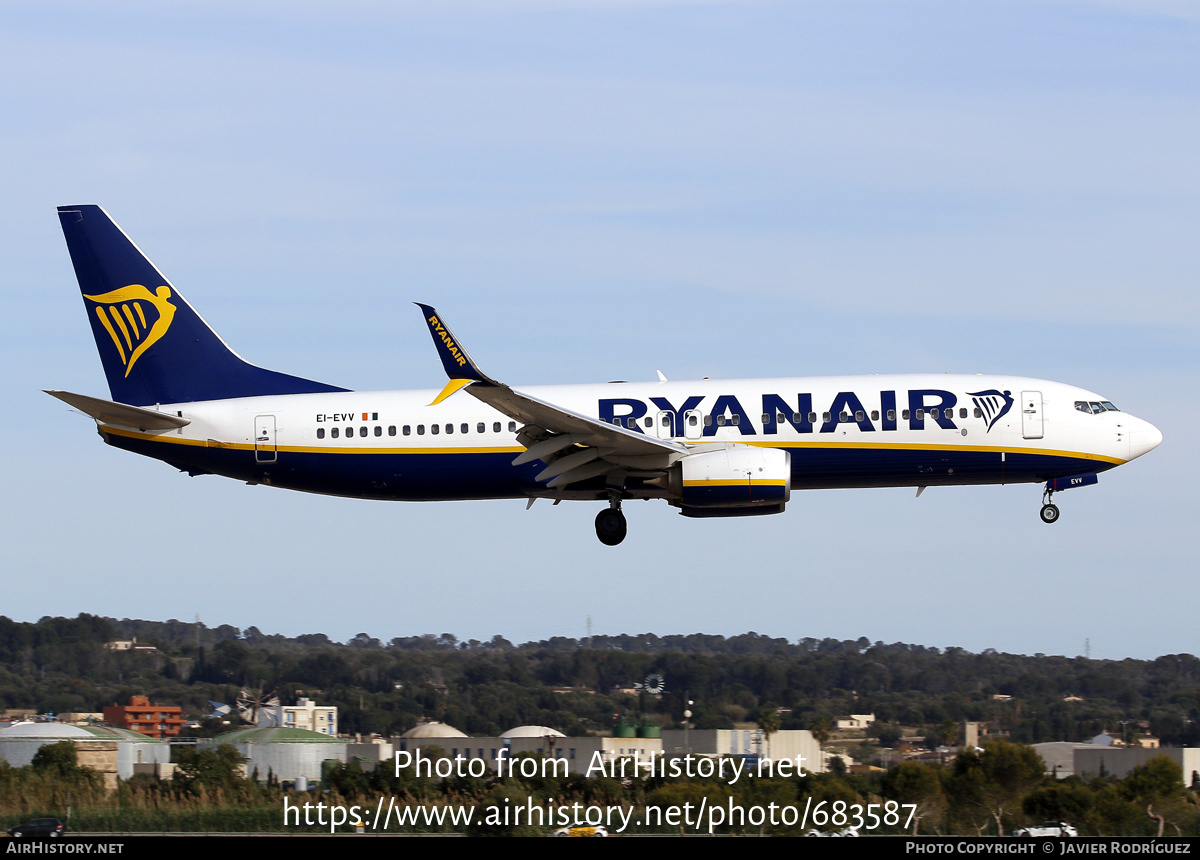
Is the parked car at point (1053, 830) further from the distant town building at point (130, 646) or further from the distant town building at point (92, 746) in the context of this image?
A: the distant town building at point (130, 646)

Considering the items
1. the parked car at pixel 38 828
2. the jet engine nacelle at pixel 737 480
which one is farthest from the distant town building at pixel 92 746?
the jet engine nacelle at pixel 737 480

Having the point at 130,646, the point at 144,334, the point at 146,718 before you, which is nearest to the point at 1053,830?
the point at 144,334

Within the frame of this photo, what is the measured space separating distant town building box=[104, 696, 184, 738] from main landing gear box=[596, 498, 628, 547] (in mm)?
32881

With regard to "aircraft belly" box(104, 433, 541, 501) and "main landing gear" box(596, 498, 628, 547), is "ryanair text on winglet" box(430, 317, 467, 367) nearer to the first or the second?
"aircraft belly" box(104, 433, 541, 501)

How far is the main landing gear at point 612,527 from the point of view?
116 ft

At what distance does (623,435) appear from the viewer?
3281 cm

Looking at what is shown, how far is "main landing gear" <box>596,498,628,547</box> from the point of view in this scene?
35406mm

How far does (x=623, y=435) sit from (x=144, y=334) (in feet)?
49.5

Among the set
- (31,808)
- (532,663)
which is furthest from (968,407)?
(532,663)

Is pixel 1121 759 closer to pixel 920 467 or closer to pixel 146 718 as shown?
pixel 920 467

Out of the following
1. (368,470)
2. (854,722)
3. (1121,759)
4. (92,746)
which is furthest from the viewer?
(854,722)

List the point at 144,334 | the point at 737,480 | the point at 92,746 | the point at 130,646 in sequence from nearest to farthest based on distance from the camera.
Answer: the point at 737,480
the point at 144,334
the point at 92,746
the point at 130,646

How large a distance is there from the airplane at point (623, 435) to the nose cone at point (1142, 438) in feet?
0.16
